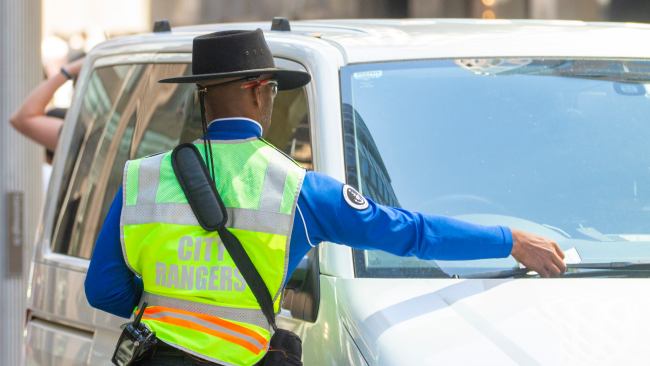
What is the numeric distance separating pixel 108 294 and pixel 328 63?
0.97 meters

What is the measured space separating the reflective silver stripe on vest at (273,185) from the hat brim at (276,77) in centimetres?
22

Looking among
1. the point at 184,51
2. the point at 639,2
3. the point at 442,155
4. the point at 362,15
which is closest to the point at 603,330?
the point at 442,155

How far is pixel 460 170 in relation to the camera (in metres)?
4.16

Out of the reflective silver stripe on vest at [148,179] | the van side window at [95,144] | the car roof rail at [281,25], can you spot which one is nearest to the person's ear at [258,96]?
the reflective silver stripe on vest at [148,179]

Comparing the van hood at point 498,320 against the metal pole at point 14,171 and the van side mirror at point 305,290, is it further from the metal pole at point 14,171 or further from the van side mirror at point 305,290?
the metal pole at point 14,171

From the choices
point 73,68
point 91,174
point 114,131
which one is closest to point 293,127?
point 114,131

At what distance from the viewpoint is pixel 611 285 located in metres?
3.75

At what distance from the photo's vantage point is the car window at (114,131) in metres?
4.95

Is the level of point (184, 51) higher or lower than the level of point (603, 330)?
higher

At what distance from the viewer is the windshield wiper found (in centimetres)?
384

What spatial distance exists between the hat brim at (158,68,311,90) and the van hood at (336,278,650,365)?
53cm

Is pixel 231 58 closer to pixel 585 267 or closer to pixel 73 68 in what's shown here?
pixel 585 267

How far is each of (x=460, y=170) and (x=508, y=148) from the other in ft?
0.57

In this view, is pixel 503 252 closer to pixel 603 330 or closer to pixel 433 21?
pixel 603 330
